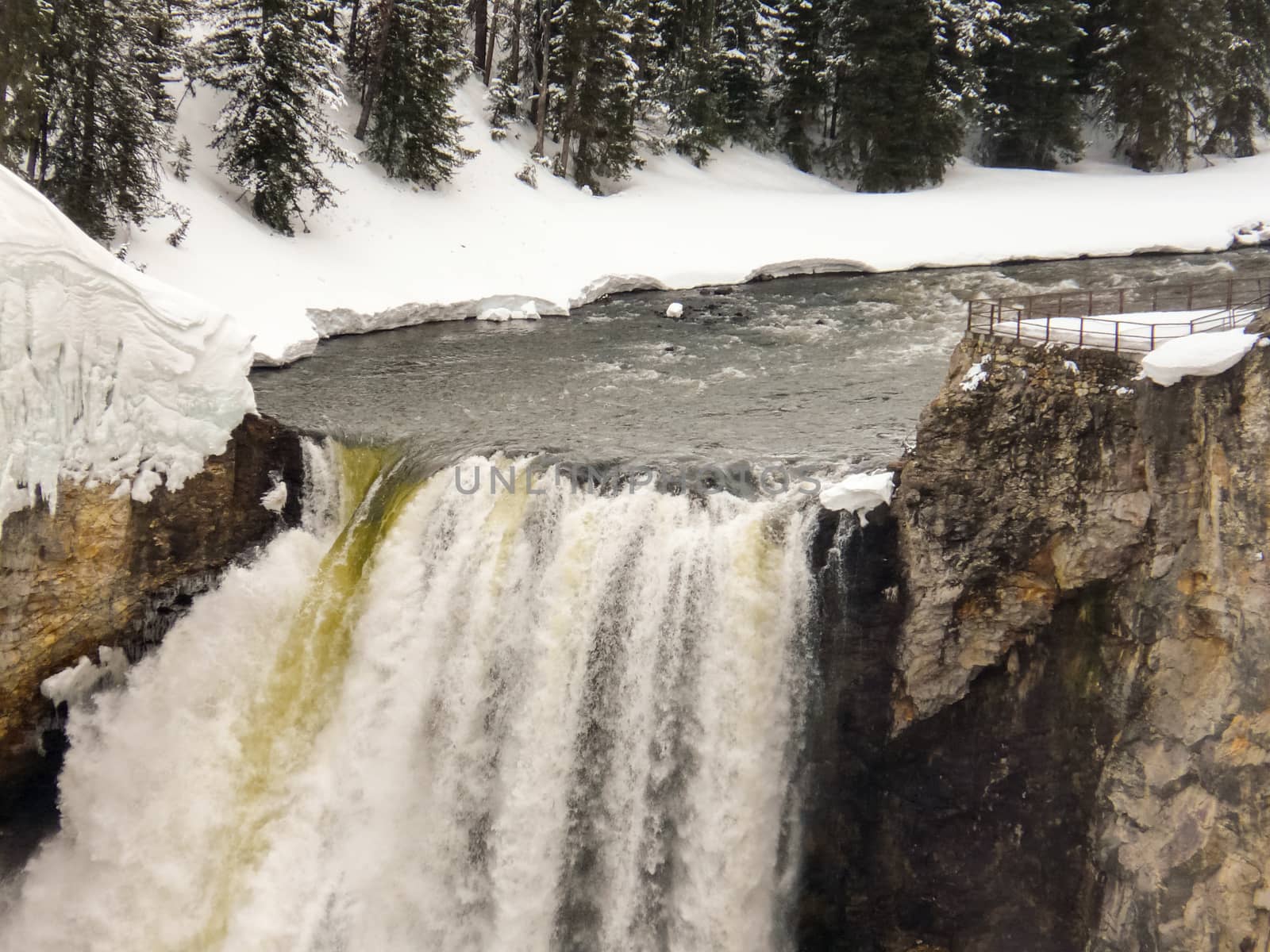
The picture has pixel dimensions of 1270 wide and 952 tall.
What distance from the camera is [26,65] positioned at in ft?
57.5

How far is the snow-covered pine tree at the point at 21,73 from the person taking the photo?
55.8ft

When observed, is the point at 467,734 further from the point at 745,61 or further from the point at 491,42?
the point at 745,61

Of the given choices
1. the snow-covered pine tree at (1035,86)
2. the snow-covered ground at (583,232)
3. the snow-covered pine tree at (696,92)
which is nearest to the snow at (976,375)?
the snow-covered ground at (583,232)

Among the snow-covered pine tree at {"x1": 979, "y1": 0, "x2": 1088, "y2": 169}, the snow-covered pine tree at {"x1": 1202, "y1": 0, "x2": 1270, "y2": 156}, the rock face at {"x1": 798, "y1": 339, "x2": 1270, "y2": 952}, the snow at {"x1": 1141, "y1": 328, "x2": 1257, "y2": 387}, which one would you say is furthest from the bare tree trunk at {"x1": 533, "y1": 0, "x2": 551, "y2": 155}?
the snow at {"x1": 1141, "y1": 328, "x2": 1257, "y2": 387}

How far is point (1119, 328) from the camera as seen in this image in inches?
440

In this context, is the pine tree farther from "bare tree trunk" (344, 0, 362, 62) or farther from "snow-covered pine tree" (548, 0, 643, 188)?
"bare tree trunk" (344, 0, 362, 62)

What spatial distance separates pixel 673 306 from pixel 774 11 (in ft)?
66.3

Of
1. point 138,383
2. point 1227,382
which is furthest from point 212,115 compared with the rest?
point 1227,382

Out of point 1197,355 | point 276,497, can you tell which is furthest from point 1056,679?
point 276,497

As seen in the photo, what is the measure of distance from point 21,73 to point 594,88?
19.0m

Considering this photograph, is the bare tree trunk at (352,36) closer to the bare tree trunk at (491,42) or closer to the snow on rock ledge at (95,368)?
the bare tree trunk at (491,42)

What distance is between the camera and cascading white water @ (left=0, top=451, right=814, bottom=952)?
11992 millimetres

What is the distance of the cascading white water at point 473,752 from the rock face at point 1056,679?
114 cm

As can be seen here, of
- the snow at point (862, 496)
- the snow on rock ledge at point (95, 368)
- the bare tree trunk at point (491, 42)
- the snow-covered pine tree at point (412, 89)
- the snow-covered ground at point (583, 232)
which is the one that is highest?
the bare tree trunk at point (491, 42)
